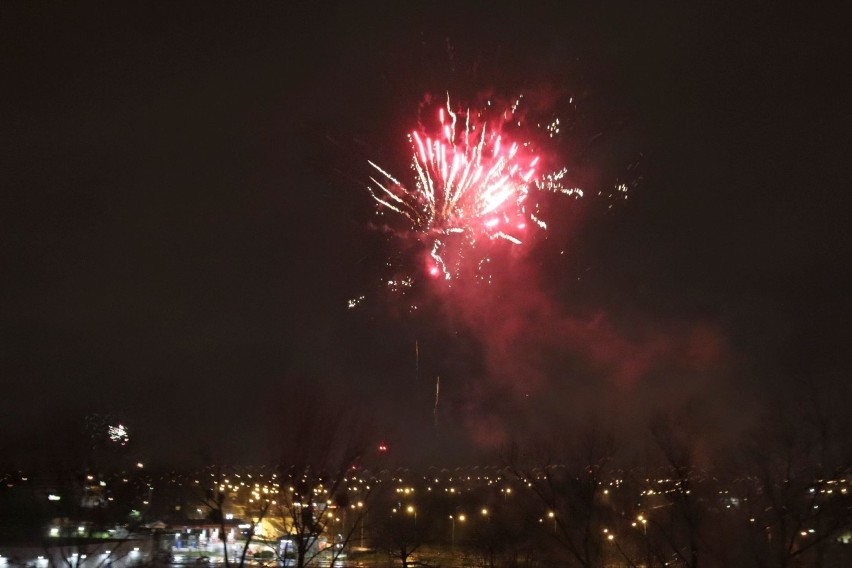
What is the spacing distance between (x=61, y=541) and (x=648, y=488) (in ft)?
52.8

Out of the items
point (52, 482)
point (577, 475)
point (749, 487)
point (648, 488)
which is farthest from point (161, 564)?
point (749, 487)

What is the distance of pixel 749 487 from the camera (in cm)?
1638

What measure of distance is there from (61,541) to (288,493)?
209 inches

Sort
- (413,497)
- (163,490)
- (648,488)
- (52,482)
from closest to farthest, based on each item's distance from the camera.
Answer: (52,482) → (648,488) → (163,490) → (413,497)

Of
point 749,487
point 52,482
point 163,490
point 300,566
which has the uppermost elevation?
point 163,490

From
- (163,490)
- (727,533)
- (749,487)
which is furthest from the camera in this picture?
(163,490)

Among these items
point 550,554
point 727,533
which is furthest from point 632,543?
point 727,533

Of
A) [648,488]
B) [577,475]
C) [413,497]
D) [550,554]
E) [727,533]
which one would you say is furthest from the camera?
[413,497]

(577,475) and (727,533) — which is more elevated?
(577,475)

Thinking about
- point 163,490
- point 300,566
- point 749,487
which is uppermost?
point 163,490

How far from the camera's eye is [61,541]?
671 inches

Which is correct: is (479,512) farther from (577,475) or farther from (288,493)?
(288,493)

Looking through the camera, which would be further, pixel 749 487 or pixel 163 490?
pixel 163 490

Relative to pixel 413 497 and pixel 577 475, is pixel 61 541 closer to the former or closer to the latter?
pixel 577 475
